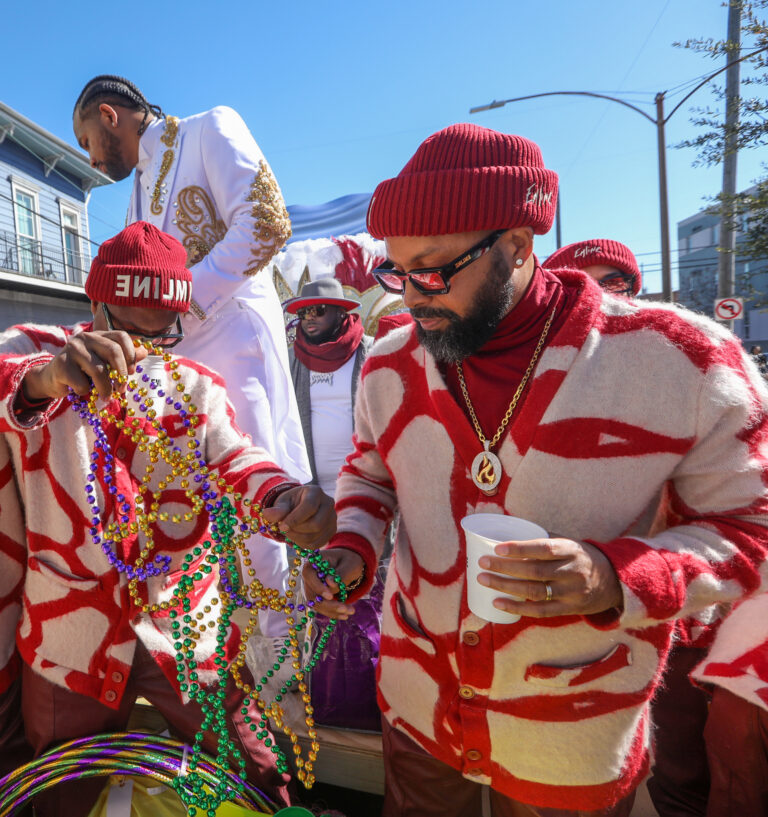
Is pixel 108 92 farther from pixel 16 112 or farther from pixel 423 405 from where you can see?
pixel 16 112

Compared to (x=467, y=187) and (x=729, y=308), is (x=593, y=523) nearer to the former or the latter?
(x=467, y=187)

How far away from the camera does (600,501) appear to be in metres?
1.24

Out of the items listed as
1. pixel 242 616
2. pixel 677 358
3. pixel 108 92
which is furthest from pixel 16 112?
pixel 677 358

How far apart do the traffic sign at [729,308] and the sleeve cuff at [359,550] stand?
360 inches

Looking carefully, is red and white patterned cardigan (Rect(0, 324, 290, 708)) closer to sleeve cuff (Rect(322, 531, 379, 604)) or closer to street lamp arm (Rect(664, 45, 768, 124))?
sleeve cuff (Rect(322, 531, 379, 604))

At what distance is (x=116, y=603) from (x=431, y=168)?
139cm

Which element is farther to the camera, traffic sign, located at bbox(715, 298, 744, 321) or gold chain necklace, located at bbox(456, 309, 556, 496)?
traffic sign, located at bbox(715, 298, 744, 321)

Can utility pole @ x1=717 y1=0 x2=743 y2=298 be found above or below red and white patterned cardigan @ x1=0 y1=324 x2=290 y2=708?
above

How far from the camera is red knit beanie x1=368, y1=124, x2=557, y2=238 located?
131 cm

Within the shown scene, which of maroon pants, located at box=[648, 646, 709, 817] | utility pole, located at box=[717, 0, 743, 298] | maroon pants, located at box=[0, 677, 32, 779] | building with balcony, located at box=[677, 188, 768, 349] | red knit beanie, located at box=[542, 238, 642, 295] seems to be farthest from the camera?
building with balcony, located at box=[677, 188, 768, 349]

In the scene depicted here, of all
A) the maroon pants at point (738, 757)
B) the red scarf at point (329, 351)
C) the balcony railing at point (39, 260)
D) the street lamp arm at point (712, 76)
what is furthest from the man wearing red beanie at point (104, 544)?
the balcony railing at point (39, 260)

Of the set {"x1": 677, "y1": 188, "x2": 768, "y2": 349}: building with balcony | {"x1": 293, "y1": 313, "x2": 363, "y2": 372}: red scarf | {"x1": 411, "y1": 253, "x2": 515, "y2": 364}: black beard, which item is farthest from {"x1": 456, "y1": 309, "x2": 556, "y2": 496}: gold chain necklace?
{"x1": 677, "y1": 188, "x2": 768, "y2": 349}: building with balcony

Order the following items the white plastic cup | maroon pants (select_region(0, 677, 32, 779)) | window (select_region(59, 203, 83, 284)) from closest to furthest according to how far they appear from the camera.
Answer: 1. the white plastic cup
2. maroon pants (select_region(0, 677, 32, 779))
3. window (select_region(59, 203, 83, 284))

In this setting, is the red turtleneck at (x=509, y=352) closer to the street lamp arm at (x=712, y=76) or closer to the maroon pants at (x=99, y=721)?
the maroon pants at (x=99, y=721)
